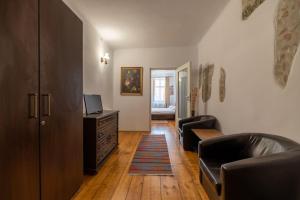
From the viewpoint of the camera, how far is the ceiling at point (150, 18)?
3.11m

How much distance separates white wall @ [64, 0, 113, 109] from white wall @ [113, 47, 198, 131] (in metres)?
0.70

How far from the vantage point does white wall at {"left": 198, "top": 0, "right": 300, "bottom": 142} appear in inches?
69.2

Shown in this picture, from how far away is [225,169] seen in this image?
4.72 ft

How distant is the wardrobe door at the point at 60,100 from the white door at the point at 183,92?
10.6ft

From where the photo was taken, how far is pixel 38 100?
5.01ft

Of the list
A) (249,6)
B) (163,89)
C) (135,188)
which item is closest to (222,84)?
(249,6)

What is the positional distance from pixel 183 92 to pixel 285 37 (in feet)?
13.2

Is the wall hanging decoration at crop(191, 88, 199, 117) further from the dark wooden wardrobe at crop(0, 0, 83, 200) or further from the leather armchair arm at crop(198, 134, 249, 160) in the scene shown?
the dark wooden wardrobe at crop(0, 0, 83, 200)

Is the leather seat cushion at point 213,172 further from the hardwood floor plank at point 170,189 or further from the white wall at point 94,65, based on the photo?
the white wall at point 94,65

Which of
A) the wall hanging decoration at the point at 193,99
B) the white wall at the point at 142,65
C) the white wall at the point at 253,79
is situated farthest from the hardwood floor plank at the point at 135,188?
the white wall at the point at 142,65

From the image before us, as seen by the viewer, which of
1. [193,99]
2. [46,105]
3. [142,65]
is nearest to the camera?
[46,105]

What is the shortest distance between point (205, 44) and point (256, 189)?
13.4ft

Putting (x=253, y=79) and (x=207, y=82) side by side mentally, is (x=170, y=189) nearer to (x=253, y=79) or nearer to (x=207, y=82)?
(x=253, y=79)

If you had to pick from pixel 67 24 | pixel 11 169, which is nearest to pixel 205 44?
pixel 67 24
